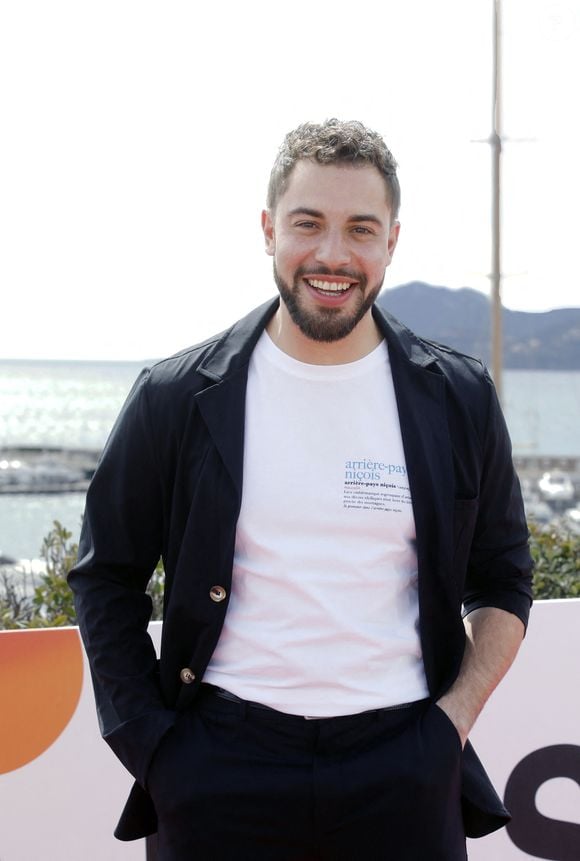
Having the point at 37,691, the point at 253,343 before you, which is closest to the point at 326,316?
the point at 253,343

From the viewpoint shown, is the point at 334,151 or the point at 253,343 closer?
the point at 334,151

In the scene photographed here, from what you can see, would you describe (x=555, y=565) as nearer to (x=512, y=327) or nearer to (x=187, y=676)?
(x=187, y=676)

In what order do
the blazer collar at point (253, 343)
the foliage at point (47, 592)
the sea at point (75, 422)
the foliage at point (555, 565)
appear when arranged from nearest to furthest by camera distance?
the blazer collar at point (253, 343)
the foliage at point (47, 592)
the foliage at point (555, 565)
the sea at point (75, 422)

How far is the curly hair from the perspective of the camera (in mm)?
2357

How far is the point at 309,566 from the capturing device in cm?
227

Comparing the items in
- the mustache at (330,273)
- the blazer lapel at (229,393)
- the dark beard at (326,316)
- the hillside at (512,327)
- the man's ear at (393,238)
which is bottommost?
the blazer lapel at (229,393)

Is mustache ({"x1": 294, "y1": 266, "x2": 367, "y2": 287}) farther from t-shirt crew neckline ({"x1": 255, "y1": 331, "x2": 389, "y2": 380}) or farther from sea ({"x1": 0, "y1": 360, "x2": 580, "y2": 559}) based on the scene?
sea ({"x1": 0, "y1": 360, "x2": 580, "y2": 559})

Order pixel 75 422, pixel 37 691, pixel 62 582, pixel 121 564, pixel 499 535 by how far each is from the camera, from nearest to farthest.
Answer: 1. pixel 121 564
2. pixel 499 535
3. pixel 37 691
4. pixel 62 582
5. pixel 75 422

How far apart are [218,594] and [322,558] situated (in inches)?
9.3

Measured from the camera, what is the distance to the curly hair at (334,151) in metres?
2.36

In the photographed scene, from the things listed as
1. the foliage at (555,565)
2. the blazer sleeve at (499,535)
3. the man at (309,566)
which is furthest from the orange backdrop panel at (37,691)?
the foliage at (555,565)

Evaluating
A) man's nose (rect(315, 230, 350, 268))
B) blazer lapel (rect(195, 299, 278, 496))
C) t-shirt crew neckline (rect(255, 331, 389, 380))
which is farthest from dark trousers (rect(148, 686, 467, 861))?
man's nose (rect(315, 230, 350, 268))

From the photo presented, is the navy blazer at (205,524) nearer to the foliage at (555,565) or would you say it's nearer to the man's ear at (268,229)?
the man's ear at (268,229)

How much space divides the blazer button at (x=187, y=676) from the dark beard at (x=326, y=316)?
78 centimetres
